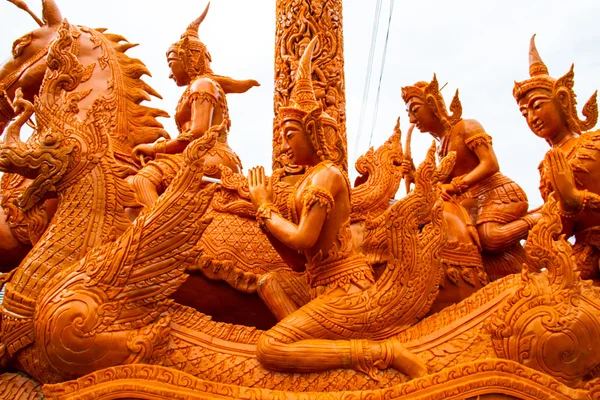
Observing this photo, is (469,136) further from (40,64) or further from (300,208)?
(40,64)

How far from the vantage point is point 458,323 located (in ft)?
10.7

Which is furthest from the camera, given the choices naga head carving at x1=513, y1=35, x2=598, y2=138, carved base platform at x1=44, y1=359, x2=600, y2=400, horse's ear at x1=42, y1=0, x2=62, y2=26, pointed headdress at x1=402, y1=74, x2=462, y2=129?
horse's ear at x1=42, y1=0, x2=62, y2=26

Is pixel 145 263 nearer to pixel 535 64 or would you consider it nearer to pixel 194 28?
pixel 194 28

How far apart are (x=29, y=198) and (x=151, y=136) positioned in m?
1.12

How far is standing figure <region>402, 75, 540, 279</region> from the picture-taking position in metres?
4.15

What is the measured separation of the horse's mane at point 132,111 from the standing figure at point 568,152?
101 inches

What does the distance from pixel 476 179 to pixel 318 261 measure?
1.55 m

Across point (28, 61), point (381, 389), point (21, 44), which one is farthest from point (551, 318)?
point (21, 44)

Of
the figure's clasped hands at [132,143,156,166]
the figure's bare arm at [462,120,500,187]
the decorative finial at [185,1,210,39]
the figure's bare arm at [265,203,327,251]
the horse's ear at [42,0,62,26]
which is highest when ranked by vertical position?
the decorative finial at [185,1,210,39]

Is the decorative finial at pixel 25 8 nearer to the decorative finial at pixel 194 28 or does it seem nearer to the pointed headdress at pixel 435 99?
the decorative finial at pixel 194 28

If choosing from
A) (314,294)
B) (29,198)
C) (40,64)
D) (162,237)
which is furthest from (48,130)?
(314,294)

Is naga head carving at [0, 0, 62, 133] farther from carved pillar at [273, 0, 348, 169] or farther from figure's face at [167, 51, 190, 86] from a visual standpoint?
carved pillar at [273, 0, 348, 169]

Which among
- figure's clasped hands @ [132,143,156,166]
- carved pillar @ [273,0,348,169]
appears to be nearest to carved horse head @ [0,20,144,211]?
figure's clasped hands @ [132,143,156,166]

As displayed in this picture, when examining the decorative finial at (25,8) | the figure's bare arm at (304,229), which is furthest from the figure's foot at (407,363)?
the decorative finial at (25,8)
